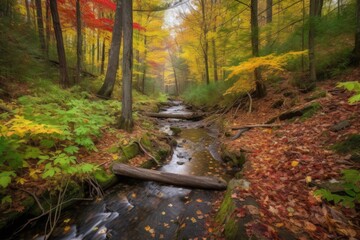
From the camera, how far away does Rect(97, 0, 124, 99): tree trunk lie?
A: 873 cm

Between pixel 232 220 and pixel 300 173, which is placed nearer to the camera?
pixel 232 220

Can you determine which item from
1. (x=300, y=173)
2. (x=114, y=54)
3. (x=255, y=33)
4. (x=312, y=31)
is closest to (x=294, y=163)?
(x=300, y=173)

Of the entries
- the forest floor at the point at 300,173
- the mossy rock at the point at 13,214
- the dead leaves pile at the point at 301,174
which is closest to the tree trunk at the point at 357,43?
the forest floor at the point at 300,173

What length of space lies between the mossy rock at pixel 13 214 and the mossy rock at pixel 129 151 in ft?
7.22

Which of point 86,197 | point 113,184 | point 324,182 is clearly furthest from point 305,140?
point 86,197

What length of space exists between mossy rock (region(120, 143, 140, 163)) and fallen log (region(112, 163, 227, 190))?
1.62 feet

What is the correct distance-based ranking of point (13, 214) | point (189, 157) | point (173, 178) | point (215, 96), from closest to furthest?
point (13, 214)
point (173, 178)
point (189, 157)
point (215, 96)

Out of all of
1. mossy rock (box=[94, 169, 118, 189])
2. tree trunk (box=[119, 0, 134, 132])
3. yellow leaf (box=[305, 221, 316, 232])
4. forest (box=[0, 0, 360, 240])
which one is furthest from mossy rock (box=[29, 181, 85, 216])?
yellow leaf (box=[305, 221, 316, 232])

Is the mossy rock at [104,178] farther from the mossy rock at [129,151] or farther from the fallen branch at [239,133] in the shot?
the fallen branch at [239,133]

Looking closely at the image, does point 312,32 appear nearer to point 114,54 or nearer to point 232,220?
point 232,220

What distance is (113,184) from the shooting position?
4711mm

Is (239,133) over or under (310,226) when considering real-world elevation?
over

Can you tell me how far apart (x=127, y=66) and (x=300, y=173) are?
6064 millimetres

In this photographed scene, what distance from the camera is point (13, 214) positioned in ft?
9.96
